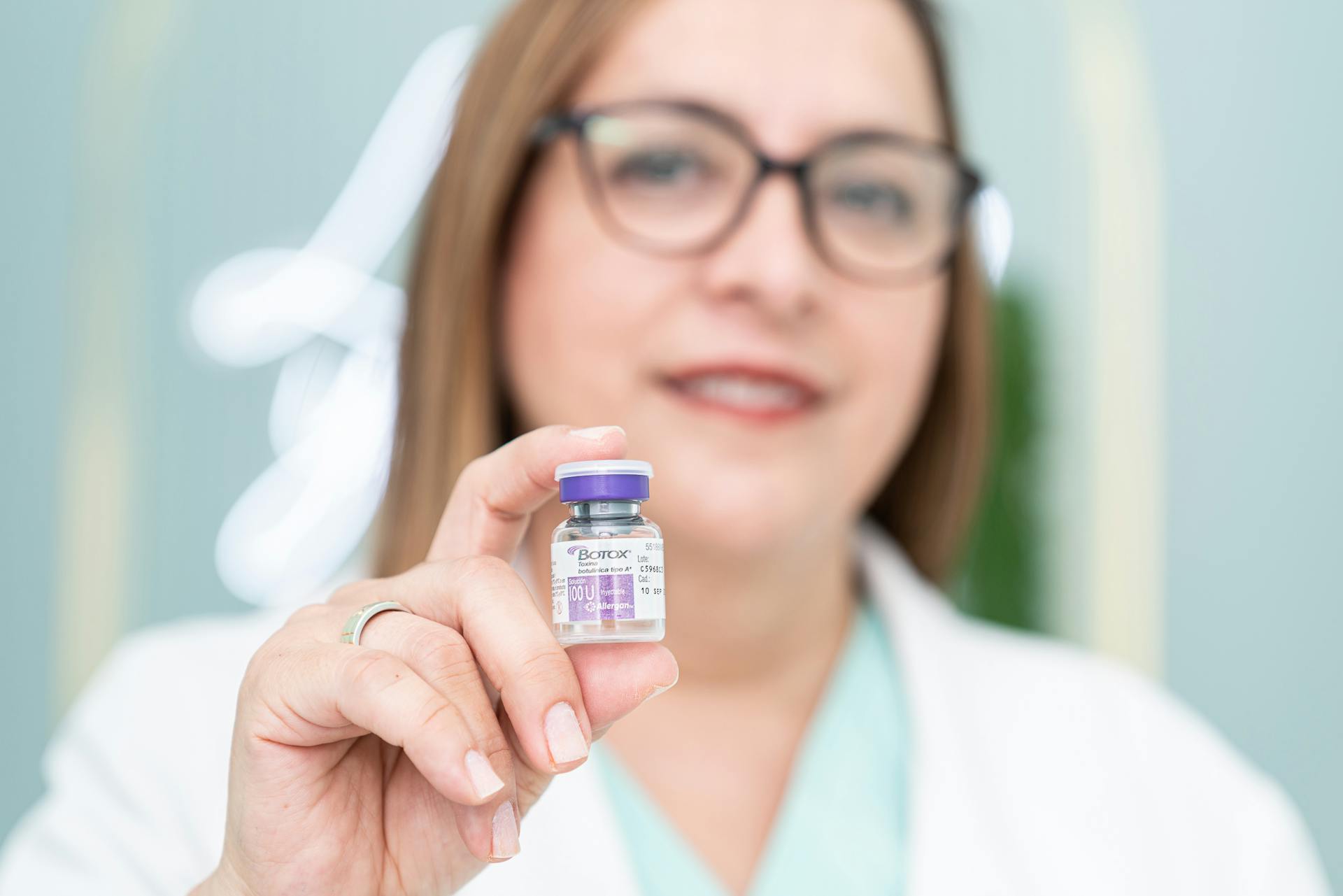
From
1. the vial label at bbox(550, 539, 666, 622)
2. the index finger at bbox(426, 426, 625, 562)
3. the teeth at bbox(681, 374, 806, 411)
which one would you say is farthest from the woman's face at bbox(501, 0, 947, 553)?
the vial label at bbox(550, 539, 666, 622)

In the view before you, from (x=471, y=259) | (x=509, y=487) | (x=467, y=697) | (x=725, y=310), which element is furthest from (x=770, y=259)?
(x=467, y=697)

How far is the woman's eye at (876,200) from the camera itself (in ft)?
3.62

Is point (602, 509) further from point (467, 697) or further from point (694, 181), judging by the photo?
point (694, 181)

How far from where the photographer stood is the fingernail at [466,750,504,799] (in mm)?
537

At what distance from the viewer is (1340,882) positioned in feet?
5.08

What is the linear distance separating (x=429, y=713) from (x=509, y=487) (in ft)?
0.48

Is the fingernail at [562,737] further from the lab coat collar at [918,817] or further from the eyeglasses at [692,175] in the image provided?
the eyeglasses at [692,175]

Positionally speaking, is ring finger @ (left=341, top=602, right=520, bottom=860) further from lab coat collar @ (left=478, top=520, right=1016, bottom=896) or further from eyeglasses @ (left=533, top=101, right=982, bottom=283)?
eyeglasses @ (left=533, top=101, right=982, bottom=283)

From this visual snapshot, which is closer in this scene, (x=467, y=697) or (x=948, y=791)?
(x=467, y=697)

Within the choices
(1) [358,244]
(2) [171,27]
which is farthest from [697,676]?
(2) [171,27]

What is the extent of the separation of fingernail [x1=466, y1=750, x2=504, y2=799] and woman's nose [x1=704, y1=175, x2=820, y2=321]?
23.1 inches

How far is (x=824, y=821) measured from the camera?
108 centimetres

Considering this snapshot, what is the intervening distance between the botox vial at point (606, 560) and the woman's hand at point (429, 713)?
21 millimetres

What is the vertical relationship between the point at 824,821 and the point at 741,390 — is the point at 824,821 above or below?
below
